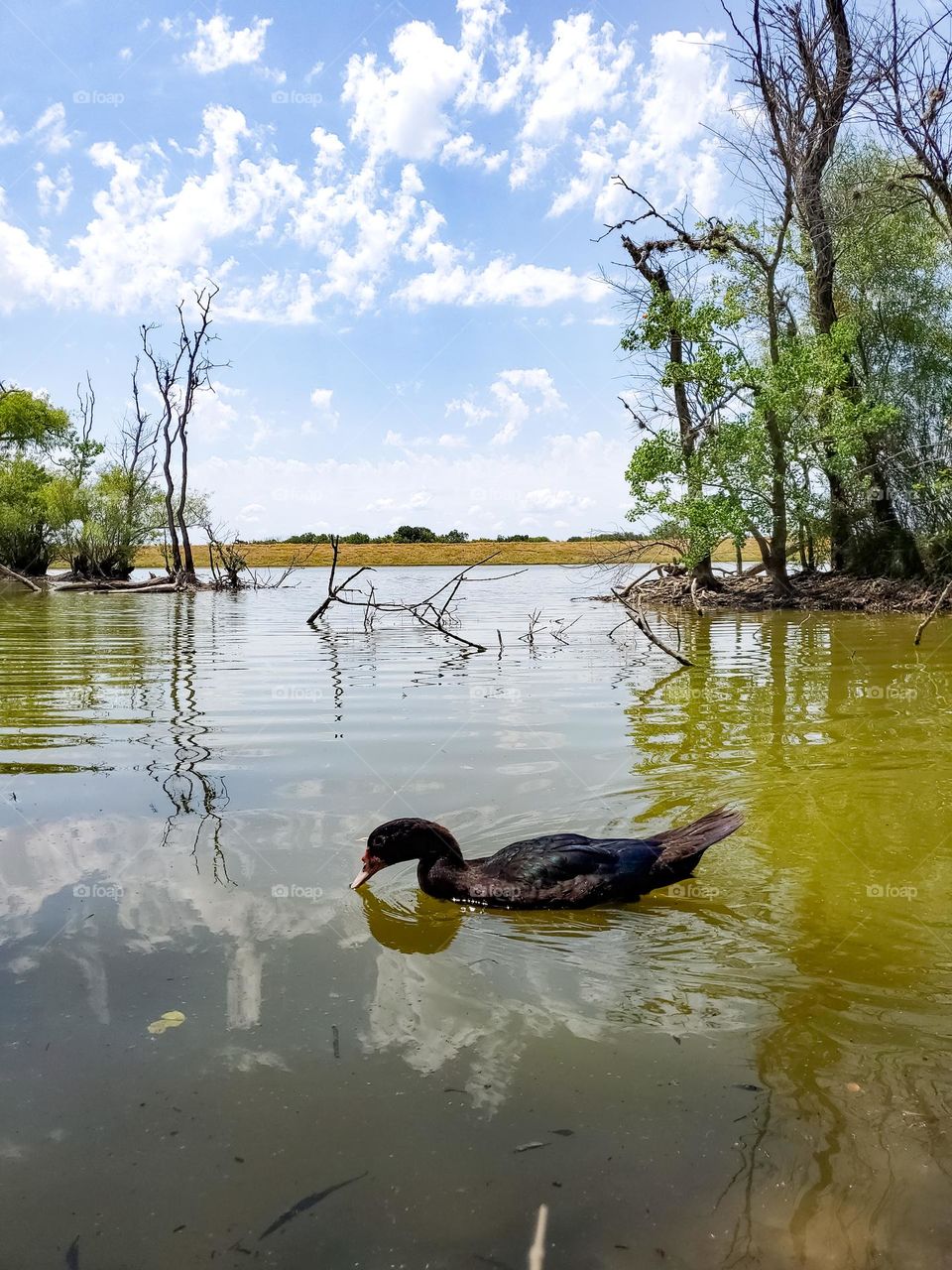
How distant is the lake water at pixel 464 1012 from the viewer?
7.75 ft

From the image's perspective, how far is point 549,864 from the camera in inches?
181

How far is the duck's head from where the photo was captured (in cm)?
478

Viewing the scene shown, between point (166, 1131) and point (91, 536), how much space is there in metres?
42.7

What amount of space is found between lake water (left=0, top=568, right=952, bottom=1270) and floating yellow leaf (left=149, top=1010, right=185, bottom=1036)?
4 cm

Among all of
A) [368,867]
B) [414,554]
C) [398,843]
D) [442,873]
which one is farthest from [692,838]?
[414,554]

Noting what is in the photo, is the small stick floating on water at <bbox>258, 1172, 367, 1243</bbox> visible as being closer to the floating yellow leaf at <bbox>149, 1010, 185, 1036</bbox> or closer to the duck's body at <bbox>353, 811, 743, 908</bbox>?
the floating yellow leaf at <bbox>149, 1010, 185, 1036</bbox>

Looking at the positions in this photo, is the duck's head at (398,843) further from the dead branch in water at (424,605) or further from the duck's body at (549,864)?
the dead branch in water at (424,605)

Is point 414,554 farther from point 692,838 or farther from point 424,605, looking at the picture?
point 692,838

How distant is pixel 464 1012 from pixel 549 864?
1255 mm

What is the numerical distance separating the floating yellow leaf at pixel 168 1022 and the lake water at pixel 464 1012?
4 centimetres

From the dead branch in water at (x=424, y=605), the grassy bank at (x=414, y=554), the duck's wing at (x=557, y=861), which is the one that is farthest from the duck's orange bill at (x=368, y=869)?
the grassy bank at (x=414, y=554)

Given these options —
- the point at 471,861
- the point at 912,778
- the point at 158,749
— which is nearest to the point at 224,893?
the point at 471,861

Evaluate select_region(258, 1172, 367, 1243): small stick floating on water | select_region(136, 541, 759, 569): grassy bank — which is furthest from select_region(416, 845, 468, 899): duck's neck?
select_region(136, 541, 759, 569): grassy bank

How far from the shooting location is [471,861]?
16.2ft
